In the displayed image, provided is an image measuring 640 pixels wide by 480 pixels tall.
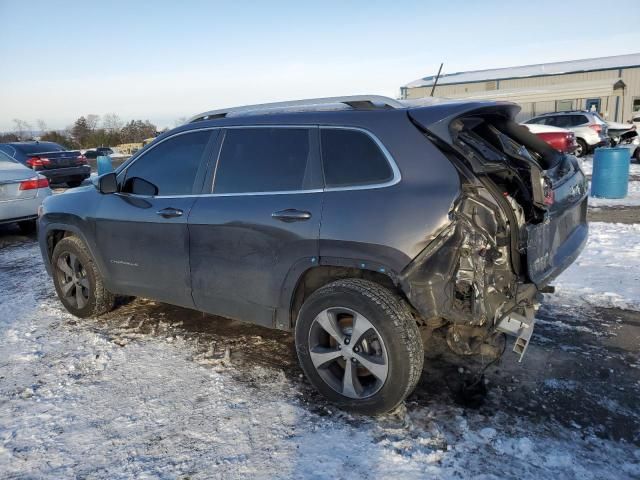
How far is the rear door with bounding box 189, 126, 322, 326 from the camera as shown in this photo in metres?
3.15

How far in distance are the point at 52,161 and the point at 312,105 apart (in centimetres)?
1261

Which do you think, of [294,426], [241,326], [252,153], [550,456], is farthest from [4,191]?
[550,456]

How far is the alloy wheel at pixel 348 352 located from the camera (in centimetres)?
292

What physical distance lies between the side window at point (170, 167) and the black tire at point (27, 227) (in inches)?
257

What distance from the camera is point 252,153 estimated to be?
3.52 m

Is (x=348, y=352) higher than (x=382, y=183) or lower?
lower

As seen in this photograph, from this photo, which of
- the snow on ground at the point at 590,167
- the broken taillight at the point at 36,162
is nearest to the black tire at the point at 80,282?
the broken taillight at the point at 36,162

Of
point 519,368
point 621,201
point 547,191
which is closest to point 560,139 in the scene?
point 621,201

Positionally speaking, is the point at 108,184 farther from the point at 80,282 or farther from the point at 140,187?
the point at 80,282

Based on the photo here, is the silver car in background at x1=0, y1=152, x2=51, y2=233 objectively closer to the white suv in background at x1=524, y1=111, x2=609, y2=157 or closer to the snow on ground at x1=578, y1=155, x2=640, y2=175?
the snow on ground at x1=578, y1=155, x2=640, y2=175

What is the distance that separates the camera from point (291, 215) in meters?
3.13

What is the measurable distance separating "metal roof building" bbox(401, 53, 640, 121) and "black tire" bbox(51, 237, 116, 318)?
90.1 ft

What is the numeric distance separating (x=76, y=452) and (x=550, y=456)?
2581 millimetres

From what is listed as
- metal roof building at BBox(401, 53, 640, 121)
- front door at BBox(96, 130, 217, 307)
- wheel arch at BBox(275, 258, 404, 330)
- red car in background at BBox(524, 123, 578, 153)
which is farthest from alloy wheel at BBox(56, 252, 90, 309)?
metal roof building at BBox(401, 53, 640, 121)
